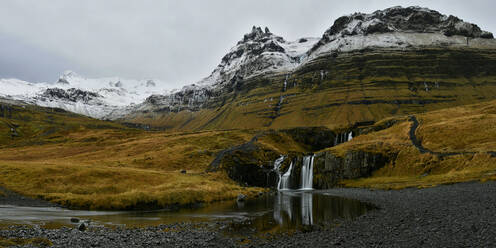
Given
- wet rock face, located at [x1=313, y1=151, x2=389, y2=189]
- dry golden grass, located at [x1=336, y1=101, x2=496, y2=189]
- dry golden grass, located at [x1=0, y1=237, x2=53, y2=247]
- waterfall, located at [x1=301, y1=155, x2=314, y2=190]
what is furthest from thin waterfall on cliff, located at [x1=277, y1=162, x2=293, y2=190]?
dry golden grass, located at [x1=0, y1=237, x2=53, y2=247]

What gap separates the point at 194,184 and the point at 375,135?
220 ft

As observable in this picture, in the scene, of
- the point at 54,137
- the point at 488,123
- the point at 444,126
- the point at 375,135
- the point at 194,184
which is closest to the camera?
the point at 194,184

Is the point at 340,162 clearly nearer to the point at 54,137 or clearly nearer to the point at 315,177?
the point at 315,177

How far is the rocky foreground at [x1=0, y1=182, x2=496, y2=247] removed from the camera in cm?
2028

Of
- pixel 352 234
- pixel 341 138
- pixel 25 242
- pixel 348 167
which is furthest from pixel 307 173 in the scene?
pixel 25 242

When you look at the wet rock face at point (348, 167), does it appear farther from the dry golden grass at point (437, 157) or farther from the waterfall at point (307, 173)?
the dry golden grass at point (437, 157)

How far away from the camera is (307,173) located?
82750 mm

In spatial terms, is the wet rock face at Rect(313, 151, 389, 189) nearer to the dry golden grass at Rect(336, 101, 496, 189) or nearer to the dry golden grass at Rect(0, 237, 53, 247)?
the dry golden grass at Rect(336, 101, 496, 189)

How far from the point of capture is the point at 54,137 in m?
171

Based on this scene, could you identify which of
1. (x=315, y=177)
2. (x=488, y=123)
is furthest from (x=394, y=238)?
(x=488, y=123)

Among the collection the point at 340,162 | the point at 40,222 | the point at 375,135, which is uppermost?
the point at 375,135

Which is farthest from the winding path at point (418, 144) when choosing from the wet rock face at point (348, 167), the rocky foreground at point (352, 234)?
the rocky foreground at point (352, 234)

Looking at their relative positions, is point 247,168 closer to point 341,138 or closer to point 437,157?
point 437,157

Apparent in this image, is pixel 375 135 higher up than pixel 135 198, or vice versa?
pixel 375 135
